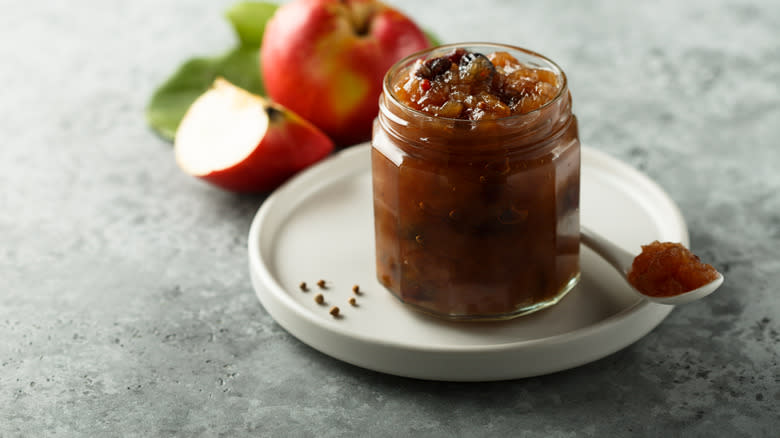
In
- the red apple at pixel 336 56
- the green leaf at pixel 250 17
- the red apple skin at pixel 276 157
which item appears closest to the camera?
the red apple skin at pixel 276 157

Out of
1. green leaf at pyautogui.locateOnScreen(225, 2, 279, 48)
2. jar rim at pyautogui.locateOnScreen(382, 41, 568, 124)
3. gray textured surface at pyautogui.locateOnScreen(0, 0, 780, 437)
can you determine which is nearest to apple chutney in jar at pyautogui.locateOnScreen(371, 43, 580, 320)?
jar rim at pyautogui.locateOnScreen(382, 41, 568, 124)

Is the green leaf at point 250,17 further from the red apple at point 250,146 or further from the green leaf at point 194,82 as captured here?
the red apple at point 250,146

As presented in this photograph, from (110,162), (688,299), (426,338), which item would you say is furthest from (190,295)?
(688,299)

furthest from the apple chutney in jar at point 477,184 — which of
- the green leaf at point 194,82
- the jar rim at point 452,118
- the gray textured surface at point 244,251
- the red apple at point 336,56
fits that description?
the green leaf at point 194,82

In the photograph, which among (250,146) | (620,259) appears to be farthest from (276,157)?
(620,259)

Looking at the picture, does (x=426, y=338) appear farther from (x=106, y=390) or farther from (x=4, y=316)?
(x=4, y=316)
